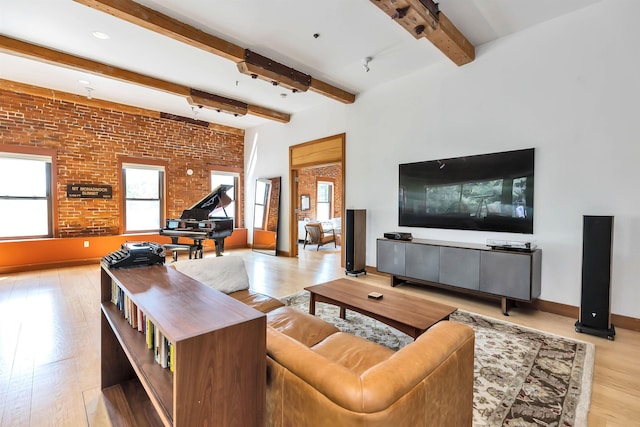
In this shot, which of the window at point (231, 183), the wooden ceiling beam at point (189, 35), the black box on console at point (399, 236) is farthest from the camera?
the window at point (231, 183)

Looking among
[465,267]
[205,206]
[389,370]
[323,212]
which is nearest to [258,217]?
[205,206]

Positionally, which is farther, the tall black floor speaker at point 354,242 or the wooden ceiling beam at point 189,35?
the tall black floor speaker at point 354,242

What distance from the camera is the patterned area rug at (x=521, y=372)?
172 centimetres

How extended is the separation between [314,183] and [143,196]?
5.30 metres

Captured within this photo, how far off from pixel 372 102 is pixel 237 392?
16.4ft

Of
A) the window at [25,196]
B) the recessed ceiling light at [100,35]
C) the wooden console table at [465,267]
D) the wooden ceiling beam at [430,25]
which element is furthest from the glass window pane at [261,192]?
the wooden ceiling beam at [430,25]

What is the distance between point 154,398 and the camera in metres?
1.03

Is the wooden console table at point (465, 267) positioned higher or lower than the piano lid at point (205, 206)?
lower

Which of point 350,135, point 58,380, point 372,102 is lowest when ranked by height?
→ point 58,380

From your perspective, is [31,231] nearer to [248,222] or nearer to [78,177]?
[78,177]

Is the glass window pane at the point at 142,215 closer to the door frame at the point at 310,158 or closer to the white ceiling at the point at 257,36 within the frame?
the white ceiling at the point at 257,36

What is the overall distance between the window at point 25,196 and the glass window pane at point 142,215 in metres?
1.27

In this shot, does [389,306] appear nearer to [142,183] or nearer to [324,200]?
[142,183]

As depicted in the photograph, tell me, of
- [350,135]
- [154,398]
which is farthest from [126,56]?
[154,398]
